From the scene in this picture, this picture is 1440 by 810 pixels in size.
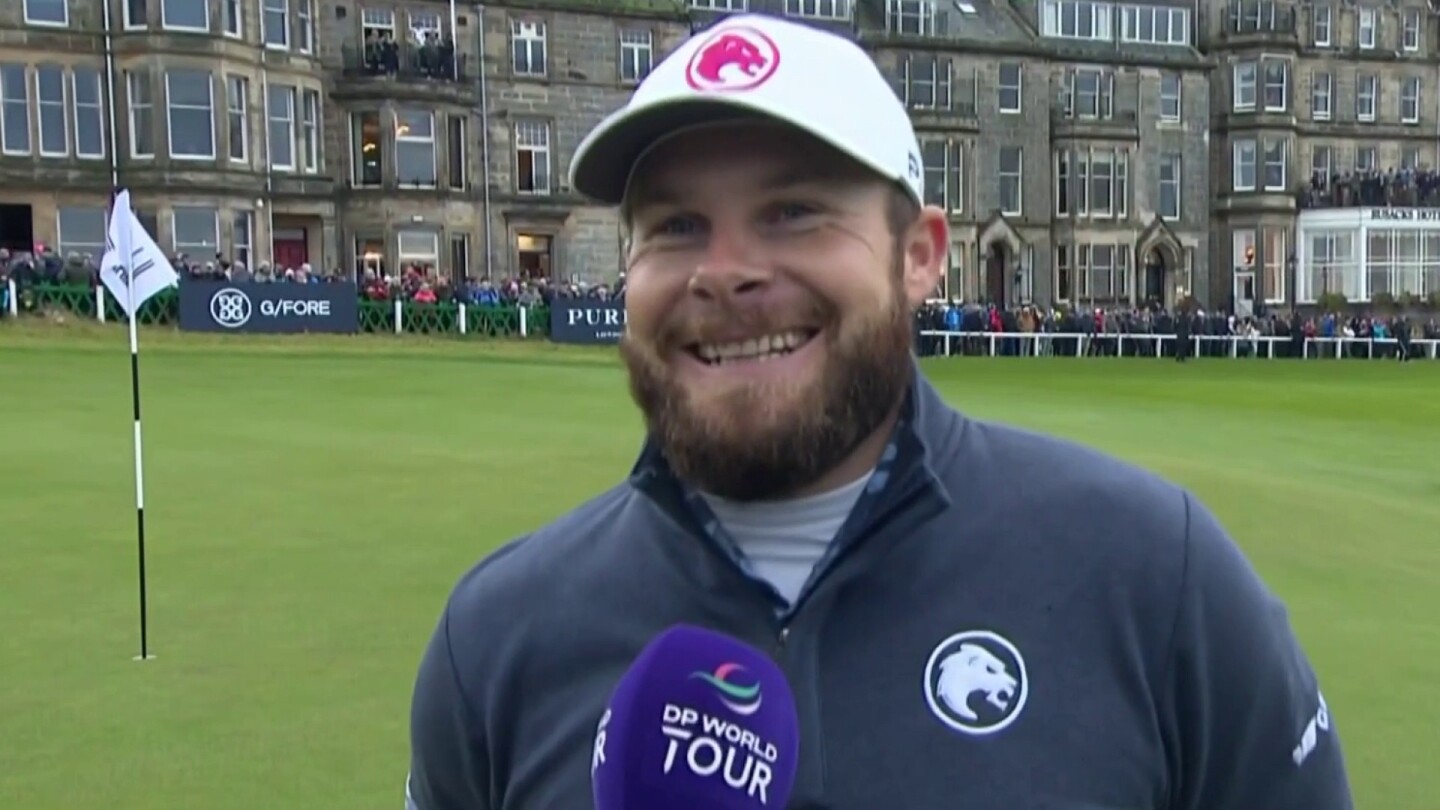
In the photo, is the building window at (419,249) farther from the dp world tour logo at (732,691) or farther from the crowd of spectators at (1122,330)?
the dp world tour logo at (732,691)

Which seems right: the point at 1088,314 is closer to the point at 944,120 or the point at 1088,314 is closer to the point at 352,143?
the point at 944,120

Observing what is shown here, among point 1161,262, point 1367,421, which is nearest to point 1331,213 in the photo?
point 1161,262

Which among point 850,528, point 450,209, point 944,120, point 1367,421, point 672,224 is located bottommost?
point 1367,421

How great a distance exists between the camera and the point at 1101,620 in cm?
228

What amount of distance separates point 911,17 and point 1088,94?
8.55 meters

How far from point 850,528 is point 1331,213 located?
67194 mm

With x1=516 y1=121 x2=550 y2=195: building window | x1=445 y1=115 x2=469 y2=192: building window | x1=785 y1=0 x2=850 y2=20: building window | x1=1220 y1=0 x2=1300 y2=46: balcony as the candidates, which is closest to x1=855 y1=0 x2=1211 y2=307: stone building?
x1=785 y1=0 x2=850 y2=20: building window

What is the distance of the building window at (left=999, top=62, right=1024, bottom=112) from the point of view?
195ft

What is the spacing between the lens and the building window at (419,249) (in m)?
46.5

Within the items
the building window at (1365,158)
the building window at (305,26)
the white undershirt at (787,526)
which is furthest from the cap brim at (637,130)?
the building window at (1365,158)

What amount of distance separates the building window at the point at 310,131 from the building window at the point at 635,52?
35.7ft

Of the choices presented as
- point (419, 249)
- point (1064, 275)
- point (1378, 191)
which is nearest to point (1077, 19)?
point (1064, 275)

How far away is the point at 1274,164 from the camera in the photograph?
63.8 m

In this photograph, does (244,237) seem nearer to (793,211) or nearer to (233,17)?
(233,17)
